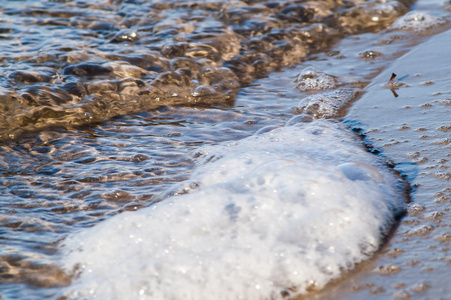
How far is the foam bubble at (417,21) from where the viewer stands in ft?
14.8

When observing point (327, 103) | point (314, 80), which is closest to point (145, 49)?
point (314, 80)

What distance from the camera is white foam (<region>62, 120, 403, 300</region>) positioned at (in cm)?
176

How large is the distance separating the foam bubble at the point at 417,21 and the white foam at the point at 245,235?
2.56 meters

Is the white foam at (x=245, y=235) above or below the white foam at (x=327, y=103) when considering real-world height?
below

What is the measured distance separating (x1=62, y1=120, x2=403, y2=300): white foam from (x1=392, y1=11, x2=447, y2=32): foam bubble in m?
2.56

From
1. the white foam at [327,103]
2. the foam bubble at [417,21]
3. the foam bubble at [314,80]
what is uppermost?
the foam bubble at [417,21]

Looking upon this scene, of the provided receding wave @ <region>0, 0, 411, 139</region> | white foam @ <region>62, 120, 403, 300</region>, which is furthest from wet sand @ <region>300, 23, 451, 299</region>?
receding wave @ <region>0, 0, 411, 139</region>

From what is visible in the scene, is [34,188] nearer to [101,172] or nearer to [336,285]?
[101,172]

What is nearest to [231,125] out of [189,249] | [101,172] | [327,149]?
[327,149]

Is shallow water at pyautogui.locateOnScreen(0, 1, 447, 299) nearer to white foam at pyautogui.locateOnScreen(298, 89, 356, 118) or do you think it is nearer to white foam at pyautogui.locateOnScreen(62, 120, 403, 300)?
white foam at pyautogui.locateOnScreen(298, 89, 356, 118)

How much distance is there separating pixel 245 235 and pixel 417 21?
11.6ft

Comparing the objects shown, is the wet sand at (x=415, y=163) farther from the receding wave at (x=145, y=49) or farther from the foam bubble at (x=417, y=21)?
the receding wave at (x=145, y=49)

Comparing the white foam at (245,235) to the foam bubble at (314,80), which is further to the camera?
the foam bubble at (314,80)

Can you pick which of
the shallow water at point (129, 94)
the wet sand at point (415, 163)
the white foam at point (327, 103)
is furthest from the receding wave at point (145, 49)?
the wet sand at point (415, 163)
